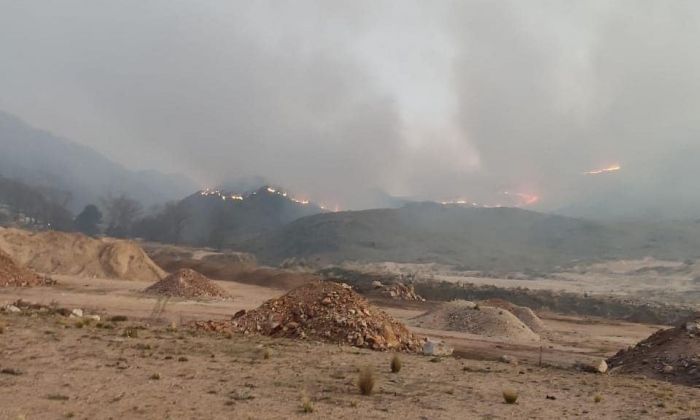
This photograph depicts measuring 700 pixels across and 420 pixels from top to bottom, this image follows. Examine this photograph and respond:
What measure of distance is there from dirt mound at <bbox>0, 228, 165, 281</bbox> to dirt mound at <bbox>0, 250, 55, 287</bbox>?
569 inches

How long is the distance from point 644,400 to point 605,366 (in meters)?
8.25

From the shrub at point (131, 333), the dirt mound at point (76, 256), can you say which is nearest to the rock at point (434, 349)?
the shrub at point (131, 333)

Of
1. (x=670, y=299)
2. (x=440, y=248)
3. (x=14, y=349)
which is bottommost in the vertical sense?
(x=14, y=349)

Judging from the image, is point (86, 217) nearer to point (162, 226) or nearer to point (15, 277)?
point (162, 226)

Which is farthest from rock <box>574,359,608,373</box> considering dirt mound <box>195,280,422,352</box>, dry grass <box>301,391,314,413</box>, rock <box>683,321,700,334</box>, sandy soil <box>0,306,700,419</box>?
dry grass <box>301,391,314,413</box>

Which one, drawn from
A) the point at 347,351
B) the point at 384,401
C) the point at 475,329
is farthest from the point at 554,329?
the point at 384,401

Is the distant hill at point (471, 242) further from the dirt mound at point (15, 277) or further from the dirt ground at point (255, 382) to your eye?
the dirt ground at point (255, 382)

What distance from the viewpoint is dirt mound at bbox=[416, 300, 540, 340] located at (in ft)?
117

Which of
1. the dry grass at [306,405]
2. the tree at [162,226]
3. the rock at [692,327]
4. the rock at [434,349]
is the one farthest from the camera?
the tree at [162,226]

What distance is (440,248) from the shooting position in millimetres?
164375

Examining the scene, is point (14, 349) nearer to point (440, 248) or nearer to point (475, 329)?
point (475, 329)

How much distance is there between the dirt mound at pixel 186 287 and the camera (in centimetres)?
4828

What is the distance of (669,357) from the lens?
22.0 m

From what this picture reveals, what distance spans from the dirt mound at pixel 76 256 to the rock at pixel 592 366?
179ft
